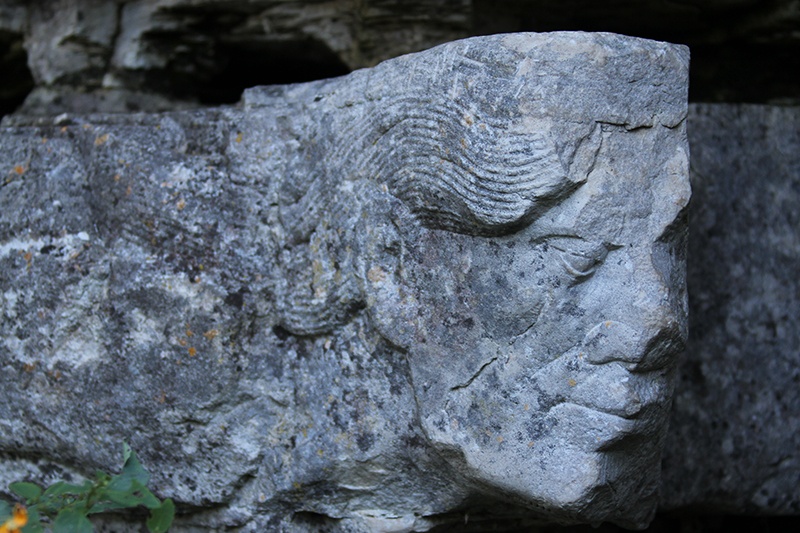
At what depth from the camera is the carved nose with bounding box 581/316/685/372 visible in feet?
4.61

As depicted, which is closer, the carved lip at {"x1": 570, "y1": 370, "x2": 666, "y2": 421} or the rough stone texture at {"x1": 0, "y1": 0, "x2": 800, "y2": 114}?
the carved lip at {"x1": 570, "y1": 370, "x2": 666, "y2": 421}

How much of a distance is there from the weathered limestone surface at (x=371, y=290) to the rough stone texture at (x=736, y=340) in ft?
1.23

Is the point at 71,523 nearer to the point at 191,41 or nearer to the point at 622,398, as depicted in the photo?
the point at 622,398

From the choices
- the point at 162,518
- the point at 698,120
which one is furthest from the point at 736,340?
the point at 162,518

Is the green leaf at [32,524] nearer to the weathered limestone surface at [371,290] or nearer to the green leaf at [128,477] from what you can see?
the green leaf at [128,477]

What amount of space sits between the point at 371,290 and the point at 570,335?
321mm

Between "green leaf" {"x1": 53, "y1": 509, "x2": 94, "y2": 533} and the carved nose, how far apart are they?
69 centimetres

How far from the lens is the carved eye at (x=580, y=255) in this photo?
1.42 metres

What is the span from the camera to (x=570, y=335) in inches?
56.7

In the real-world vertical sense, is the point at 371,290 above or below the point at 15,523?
above

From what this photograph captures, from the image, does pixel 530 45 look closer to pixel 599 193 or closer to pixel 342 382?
pixel 599 193

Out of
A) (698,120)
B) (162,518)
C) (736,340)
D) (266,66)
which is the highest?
(266,66)

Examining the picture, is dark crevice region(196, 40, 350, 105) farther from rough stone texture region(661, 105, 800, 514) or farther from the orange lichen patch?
the orange lichen patch

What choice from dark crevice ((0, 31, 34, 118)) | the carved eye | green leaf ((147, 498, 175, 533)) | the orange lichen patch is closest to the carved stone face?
the carved eye
